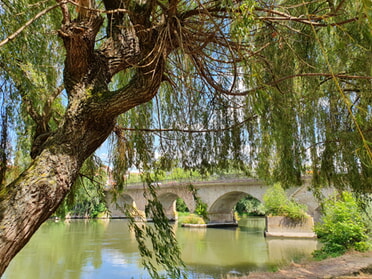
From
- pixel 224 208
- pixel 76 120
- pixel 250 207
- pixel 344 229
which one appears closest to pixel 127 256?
pixel 344 229

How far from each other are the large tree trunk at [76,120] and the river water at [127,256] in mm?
4731

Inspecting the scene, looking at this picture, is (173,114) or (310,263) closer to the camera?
(173,114)

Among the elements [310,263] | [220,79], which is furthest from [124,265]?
[220,79]

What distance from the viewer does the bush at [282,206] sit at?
43.9 feet

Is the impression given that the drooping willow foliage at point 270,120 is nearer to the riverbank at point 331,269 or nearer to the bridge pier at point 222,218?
the riverbank at point 331,269

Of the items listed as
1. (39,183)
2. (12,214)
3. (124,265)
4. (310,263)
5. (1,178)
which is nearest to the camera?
(12,214)

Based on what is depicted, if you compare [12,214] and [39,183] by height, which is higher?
[39,183]

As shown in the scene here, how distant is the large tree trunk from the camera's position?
4.44 feet

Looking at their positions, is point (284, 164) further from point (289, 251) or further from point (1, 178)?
point (289, 251)

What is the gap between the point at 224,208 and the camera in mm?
20859

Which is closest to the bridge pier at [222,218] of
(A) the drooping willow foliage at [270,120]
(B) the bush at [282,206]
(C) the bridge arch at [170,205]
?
(C) the bridge arch at [170,205]

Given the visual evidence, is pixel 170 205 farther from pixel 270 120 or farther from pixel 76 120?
pixel 76 120

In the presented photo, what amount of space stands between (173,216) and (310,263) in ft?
57.7

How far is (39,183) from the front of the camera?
1.42 metres
